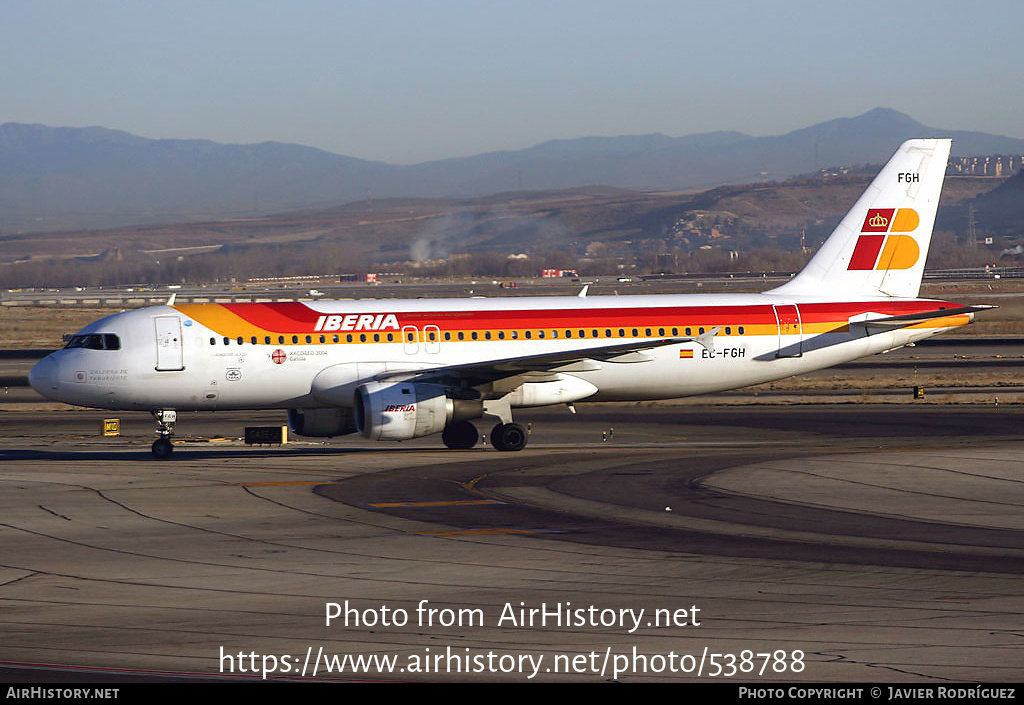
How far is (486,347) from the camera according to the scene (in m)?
38.3

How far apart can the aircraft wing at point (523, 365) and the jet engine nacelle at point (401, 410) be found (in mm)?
585

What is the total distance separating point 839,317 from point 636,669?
2864 centimetres

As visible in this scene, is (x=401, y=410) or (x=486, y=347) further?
(x=486, y=347)

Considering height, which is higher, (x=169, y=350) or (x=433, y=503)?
(x=169, y=350)

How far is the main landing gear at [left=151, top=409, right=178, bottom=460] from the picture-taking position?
35844mm

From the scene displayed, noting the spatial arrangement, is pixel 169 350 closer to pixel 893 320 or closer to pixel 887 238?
pixel 893 320

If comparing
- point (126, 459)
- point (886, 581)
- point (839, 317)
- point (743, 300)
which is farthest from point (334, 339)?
point (886, 581)

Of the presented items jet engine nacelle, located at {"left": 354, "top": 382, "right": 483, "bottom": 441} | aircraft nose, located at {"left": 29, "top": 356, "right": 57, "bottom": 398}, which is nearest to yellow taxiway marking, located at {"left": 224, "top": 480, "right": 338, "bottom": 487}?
jet engine nacelle, located at {"left": 354, "top": 382, "right": 483, "bottom": 441}

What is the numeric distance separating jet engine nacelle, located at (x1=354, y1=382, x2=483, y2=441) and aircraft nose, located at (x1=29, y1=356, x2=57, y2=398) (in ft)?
28.1

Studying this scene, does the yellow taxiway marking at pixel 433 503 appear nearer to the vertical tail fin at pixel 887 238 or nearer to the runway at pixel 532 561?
the runway at pixel 532 561

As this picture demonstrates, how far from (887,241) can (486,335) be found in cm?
1363

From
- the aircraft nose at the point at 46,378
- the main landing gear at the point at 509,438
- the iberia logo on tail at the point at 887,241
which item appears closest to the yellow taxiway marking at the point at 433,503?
the main landing gear at the point at 509,438

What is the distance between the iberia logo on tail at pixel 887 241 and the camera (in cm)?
4172

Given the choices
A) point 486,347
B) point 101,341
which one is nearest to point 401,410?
point 486,347
